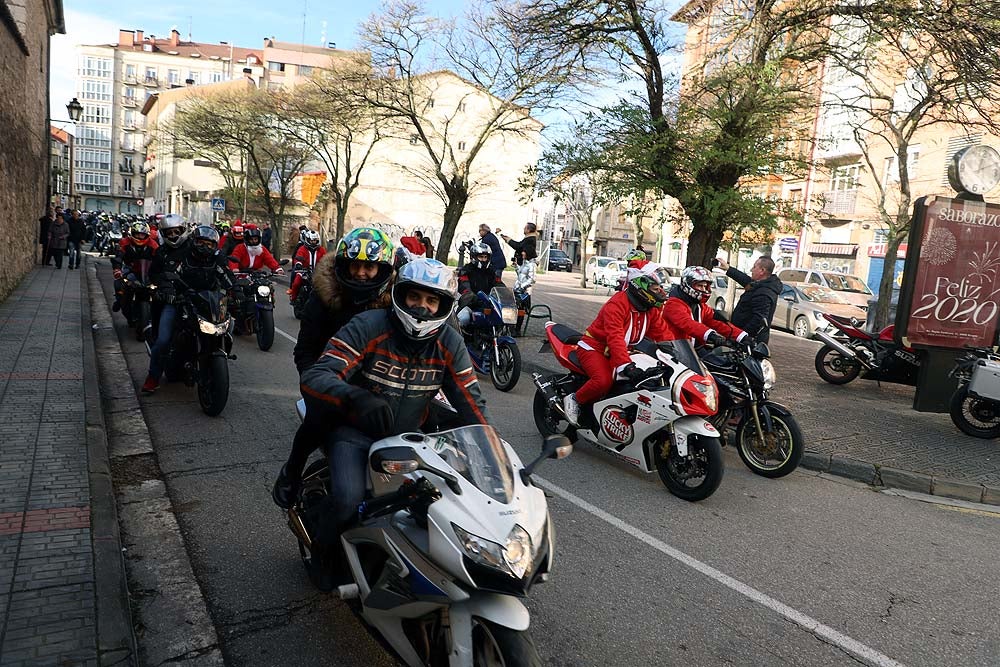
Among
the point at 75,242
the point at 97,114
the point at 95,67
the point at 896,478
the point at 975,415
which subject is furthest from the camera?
the point at 97,114

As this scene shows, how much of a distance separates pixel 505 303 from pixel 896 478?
5.14 meters

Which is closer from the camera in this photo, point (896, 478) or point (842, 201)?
point (896, 478)

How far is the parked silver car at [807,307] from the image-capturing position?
20.2 m

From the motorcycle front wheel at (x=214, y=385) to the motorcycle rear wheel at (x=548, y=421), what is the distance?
9.98 ft

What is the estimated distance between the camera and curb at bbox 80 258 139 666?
2.99m

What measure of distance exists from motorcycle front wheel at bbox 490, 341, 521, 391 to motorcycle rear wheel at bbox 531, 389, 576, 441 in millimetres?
2120

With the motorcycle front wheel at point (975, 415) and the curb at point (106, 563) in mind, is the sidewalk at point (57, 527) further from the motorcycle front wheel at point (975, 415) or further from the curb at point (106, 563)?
the motorcycle front wheel at point (975, 415)

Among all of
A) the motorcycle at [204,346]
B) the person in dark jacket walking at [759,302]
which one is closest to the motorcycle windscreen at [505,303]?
the person in dark jacket walking at [759,302]

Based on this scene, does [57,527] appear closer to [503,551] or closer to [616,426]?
[503,551]

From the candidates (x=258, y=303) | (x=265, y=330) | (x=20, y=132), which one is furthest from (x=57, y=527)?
(x=20, y=132)

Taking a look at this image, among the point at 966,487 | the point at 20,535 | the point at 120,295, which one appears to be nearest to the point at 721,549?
the point at 966,487

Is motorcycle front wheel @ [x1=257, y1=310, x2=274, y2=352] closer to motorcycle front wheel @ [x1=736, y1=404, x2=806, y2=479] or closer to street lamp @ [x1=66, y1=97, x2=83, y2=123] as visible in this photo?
motorcycle front wheel @ [x1=736, y1=404, x2=806, y2=479]

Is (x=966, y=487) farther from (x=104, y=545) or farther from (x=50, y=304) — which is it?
(x=50, y=304)

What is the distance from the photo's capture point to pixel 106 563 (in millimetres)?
3686
